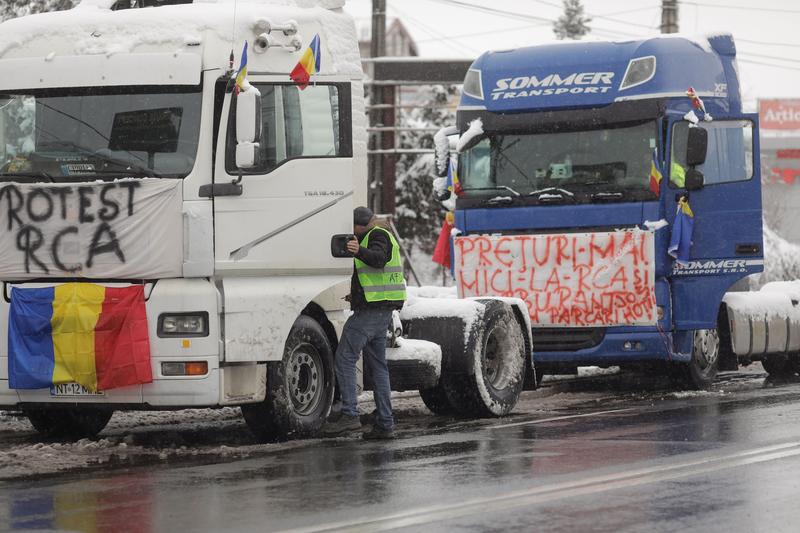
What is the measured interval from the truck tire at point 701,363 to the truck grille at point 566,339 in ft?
3.33

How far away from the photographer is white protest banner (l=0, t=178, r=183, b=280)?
11289 mm

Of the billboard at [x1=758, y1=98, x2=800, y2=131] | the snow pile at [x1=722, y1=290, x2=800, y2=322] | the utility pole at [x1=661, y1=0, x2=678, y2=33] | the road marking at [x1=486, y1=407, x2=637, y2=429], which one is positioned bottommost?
the road marking at [x1=486, y1=407, x2=637, y2=429]

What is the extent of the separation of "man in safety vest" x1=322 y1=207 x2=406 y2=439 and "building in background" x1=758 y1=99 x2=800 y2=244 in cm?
6358

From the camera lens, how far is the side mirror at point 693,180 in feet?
51.5

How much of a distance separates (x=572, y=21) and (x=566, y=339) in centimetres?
6621

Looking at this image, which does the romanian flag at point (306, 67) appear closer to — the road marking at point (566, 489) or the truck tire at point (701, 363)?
the road marking at point (566, 489)

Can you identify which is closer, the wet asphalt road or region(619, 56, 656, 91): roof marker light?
the wet asphalt road

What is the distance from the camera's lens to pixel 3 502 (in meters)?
8.68

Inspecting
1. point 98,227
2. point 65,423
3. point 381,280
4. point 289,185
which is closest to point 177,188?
point 98,227

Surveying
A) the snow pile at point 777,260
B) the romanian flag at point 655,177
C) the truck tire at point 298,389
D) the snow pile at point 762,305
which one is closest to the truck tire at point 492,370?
the truck tire at point 298,389

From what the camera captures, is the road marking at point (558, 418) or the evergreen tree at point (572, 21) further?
the evergreen tree at point (572, 21)

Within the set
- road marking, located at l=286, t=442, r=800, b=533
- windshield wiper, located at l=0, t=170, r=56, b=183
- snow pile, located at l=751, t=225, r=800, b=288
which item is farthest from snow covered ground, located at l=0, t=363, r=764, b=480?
snow pile, located at l=751, t=225, r=800, b=288

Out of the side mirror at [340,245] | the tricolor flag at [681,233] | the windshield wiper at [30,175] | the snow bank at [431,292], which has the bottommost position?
the snow bank at [431,292]

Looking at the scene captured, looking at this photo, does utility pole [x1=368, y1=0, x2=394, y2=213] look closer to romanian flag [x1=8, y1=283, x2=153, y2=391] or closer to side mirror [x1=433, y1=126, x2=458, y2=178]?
side mirror [x1=433, y1=126, x2=458, y2=178]
